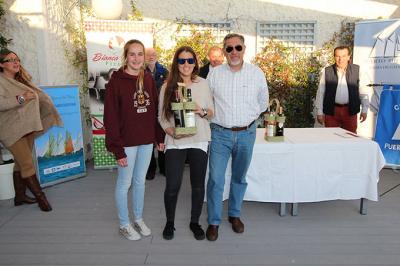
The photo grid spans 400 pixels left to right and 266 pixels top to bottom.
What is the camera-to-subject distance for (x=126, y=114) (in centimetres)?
255

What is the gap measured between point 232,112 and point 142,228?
123cm

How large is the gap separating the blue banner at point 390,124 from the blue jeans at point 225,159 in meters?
2.87

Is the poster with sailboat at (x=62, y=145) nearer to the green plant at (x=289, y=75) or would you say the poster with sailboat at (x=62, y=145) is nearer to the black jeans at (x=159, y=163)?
the black jeans at (x=159, y=163)

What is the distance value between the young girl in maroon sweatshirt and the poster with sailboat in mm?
1886

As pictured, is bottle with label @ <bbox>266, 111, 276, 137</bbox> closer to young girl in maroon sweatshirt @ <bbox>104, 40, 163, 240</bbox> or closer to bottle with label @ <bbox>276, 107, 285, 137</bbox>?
bottle with label @ <bbox>276, 107, 285, 137</bbox>

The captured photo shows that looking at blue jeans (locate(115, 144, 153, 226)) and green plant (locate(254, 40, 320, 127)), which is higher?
green plant (locate(254, 40, 320, 127))

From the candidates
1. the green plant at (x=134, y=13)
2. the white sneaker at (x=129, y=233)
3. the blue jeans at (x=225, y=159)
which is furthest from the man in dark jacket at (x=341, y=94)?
the green plant at (x=134, y=13)

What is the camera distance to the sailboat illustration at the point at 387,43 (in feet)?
16.1

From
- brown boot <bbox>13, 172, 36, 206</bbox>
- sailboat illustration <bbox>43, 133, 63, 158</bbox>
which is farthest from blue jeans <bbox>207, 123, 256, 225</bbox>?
sailboat illustration <bbox>43, 133, 63, 158</bbox>

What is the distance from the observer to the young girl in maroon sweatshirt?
8.24 ft

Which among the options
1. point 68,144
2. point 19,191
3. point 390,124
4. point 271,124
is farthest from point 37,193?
point 390,124

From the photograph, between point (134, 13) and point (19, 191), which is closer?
point (19, 191)

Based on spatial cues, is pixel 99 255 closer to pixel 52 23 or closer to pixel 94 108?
pixel 94 108

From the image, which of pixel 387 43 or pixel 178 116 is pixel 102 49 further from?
pixel 387 43
